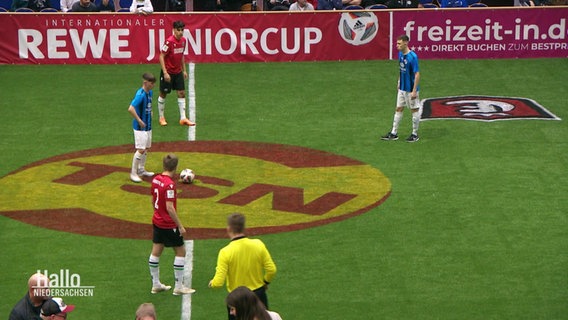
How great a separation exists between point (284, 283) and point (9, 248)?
170 inches

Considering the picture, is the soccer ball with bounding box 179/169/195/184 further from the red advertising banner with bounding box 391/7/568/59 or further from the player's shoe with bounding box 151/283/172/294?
the red advertising banner with bounding box 391/7/568/59

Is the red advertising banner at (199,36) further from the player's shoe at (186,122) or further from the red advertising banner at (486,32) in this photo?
the player's shoe at (186,122)

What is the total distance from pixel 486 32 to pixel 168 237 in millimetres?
15582

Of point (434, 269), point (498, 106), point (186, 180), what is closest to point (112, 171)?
point (186, 180)

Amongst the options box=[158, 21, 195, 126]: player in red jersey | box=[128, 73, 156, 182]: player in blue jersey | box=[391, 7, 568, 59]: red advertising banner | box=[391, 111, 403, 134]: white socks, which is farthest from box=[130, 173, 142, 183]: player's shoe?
box=[391, 7, 568, 59]: red advertising banner

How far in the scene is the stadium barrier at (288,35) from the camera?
1053 inches

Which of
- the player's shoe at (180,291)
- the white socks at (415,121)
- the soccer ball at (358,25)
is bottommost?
the player's shoe at (180,291)

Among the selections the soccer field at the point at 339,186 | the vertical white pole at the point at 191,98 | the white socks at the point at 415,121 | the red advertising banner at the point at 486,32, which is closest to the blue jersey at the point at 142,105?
the soccer field at the point at 339,186

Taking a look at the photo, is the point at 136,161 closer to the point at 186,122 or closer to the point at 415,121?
the point at 186,122

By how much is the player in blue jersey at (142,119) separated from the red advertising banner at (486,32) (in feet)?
33.7

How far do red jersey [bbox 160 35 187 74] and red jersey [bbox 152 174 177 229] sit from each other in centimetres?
873

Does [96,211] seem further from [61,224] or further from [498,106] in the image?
[498,106]

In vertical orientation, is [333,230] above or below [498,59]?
below

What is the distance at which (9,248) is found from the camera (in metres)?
16.1
